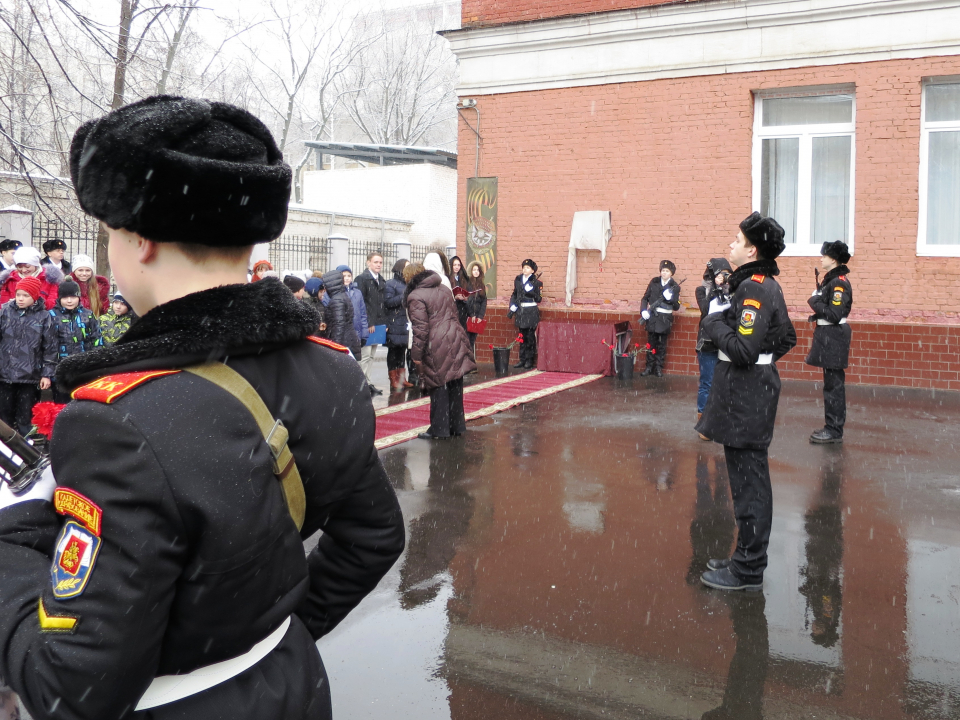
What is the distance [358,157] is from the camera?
116ft

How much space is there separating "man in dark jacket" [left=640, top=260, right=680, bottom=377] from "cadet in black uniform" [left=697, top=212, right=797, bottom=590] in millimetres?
8361

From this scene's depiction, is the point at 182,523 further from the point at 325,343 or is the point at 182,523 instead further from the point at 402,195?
the point at 402,195

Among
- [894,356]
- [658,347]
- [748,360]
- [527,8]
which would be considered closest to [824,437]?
[748,360]

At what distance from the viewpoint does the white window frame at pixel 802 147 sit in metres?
13.0

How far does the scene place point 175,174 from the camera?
1389 mm

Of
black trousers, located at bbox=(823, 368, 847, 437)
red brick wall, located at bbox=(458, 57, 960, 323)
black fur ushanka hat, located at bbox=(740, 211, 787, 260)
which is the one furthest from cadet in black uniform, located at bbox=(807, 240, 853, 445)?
red brick wall, located at bbox=(458, 57, 960, 323)

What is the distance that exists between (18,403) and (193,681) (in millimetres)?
7176

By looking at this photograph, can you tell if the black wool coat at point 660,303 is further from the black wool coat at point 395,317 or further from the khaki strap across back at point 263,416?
the khaki strap across back at point 263,416

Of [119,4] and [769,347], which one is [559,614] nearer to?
[769,347]

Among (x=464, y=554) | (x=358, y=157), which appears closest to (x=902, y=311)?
(x=464, y=554)

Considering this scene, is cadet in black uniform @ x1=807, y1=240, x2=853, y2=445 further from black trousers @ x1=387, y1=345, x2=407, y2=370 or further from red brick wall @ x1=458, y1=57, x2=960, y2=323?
black trousers @ x1=387, y1=345, x2=407, y2=370

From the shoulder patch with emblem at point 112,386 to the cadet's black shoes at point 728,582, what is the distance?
13.1ft

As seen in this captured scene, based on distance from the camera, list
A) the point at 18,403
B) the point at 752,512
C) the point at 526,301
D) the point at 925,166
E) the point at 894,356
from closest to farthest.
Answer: the point at 752,512 < the point at 18,403 < the point at 894,356 < the point at 925,166 < the point at 526,301

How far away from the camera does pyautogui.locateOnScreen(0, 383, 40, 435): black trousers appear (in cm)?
758
